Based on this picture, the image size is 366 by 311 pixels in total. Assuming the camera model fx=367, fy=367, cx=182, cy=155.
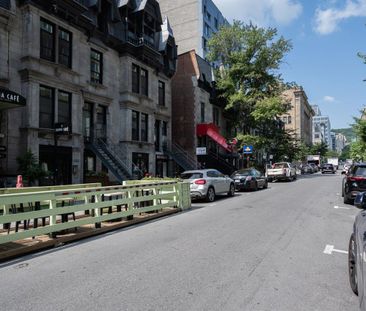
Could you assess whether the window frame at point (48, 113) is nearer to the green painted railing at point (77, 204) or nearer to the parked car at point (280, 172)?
the green painted railing at point (77, 204)

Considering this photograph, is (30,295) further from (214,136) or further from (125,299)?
(214,136)

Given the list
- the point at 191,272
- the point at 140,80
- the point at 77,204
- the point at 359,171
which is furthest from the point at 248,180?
the point at 191,272

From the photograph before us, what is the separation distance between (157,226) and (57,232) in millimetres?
2758

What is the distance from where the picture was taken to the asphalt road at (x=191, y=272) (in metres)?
4.56

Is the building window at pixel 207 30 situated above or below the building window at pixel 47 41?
above

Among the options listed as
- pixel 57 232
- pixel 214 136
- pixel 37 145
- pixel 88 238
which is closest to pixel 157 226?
pixel 88 238

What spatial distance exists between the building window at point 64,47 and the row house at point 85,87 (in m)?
0.05

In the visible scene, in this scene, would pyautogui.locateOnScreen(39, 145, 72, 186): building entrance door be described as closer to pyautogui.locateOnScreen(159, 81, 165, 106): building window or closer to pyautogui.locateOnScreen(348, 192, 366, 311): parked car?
pyautogui.locateOnScreen(159, 81, 165, 106): building window

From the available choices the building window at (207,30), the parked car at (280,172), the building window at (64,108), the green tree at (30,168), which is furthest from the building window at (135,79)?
the building window at (207,30)

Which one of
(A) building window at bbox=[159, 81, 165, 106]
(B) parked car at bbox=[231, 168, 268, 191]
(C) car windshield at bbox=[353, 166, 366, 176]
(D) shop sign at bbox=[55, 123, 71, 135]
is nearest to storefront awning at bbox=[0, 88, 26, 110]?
(D) shop sign at bbox=[55, 123, 71, 135]

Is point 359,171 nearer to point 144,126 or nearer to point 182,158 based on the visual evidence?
point 144,126

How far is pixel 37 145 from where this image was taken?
17875 millimetres

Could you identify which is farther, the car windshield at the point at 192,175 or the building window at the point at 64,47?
the building window at the point at 64,47

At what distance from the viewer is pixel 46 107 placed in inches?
747
